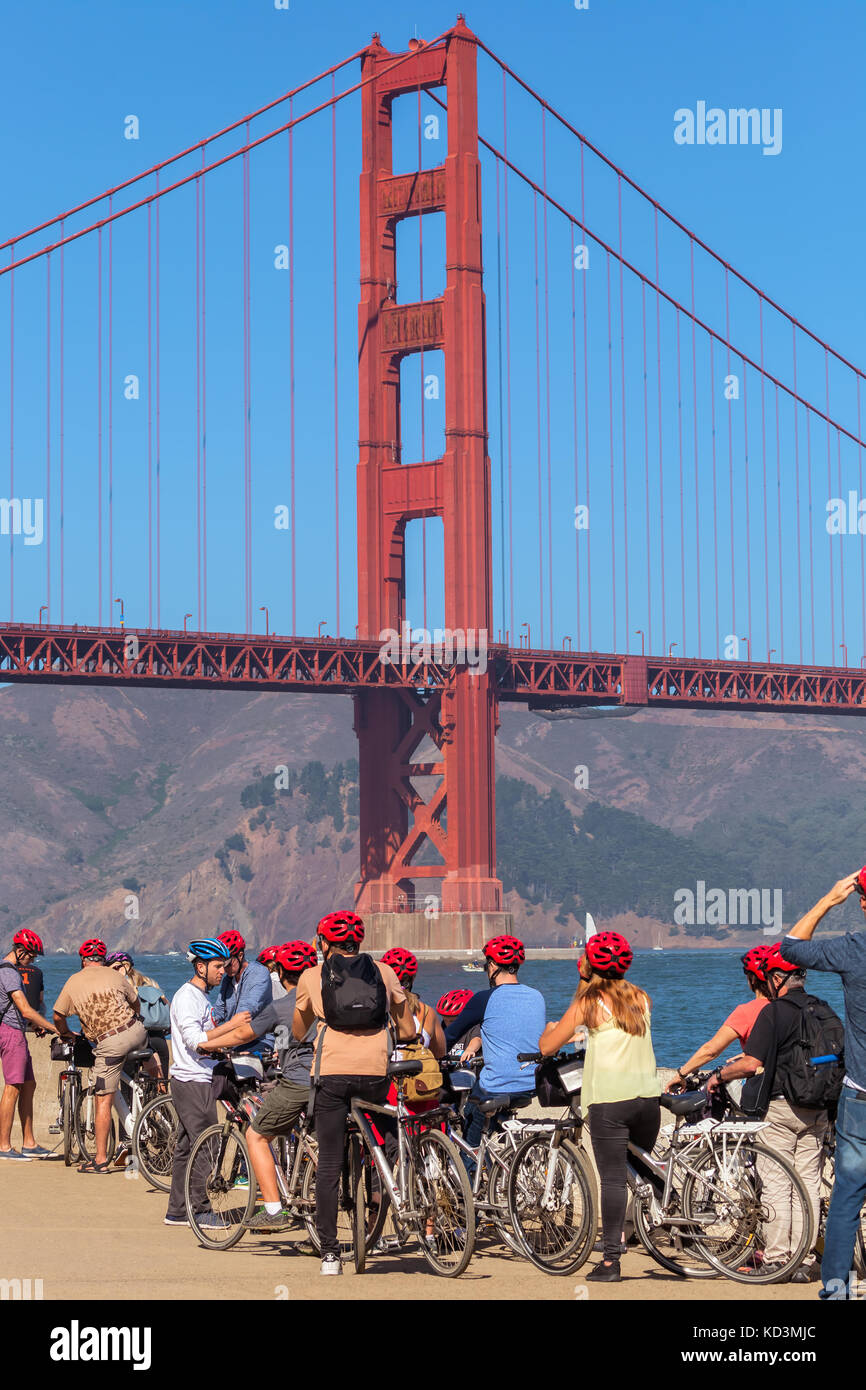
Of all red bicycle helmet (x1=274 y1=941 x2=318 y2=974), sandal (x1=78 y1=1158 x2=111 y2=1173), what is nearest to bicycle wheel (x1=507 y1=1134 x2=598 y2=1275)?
red bicycle helmet (x1=274 y1=941 x2=318 y2=974)

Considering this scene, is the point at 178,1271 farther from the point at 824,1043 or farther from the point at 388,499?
the point at 388,499

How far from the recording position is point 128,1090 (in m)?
13.2

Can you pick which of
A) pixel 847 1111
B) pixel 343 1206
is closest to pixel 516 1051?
pixel 343 1206

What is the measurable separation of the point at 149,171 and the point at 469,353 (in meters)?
13.6

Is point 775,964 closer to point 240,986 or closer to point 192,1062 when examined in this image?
point 240,986

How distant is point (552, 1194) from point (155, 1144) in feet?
13.9

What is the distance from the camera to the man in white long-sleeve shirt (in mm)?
10586

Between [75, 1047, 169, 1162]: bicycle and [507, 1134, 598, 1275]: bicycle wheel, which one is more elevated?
[75, 1047, 169, 1162]: bicycle

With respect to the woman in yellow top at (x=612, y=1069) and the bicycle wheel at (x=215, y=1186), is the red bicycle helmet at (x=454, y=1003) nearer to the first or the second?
the bicycle wheel at (x=215, y=1186)

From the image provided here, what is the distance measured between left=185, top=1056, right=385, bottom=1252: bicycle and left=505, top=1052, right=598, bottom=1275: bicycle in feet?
3.15

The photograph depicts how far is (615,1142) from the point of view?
887 cm

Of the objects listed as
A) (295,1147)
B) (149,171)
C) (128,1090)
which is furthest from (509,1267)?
(149,171)

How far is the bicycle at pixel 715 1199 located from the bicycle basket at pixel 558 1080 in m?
0.51

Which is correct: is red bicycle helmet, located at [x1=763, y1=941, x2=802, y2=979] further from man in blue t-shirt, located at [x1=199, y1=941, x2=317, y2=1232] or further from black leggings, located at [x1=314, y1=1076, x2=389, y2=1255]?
man in blue t-shirt, located at [x1=199, y1=941, x2=317, y2=1232]
